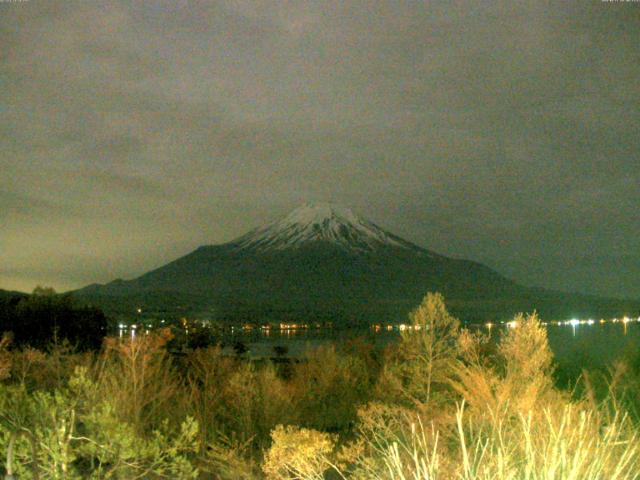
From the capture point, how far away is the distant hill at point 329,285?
4456 inches

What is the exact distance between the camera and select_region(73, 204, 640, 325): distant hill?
113188mm

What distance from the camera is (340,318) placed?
359ft

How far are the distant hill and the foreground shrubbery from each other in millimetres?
77543

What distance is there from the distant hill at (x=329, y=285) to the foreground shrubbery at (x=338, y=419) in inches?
3053

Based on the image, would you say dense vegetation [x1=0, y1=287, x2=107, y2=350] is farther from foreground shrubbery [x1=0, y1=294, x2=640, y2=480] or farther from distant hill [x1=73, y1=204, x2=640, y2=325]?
distant hill [x1=73, y1=204, x2=640, y2=325]

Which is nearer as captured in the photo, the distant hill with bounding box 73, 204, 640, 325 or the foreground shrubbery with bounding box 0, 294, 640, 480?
the foreground shrubbery with bounding box 0, 294, 640, 480

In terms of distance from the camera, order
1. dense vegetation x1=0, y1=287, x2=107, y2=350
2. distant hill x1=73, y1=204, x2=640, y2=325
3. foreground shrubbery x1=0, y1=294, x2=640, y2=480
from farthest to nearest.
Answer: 1. distant hill x1=73, y1=204, x2=640, y2=325
2. dense vegetation x1=0, y1=287, x2=107, y2=350
3. foreground shrubbery x1=0, y1=294, x2=640, y2=480

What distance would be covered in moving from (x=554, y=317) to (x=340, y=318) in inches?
1278

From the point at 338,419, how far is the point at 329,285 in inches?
4870

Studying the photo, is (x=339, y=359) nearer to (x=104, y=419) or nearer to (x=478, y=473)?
(x=104, y=419)

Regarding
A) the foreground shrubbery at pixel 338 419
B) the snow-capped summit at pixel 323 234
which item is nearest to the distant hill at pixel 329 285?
the snow-capped summit at pixel 323 234

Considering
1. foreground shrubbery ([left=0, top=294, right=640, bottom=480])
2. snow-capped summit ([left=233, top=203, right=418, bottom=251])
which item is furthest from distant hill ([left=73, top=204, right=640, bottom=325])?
foreground shrubbery ([left=0, top=294, right=640, bottom=480])

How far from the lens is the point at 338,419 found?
19500 mm

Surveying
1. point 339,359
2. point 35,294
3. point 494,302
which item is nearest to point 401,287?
point 494,302
